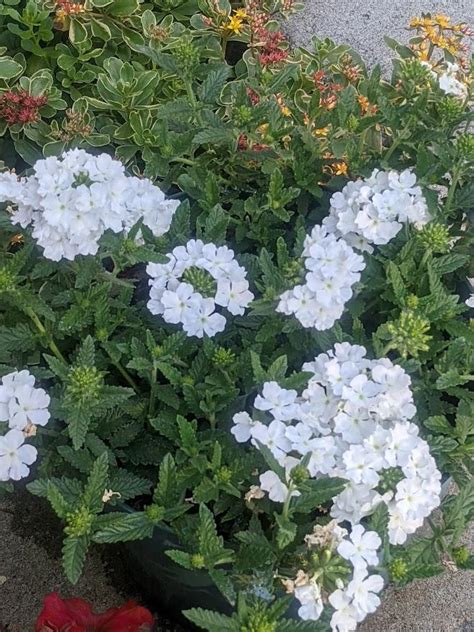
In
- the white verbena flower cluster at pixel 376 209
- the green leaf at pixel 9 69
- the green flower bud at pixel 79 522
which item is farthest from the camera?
the green leaf at pixel 9 69

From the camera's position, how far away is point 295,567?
1.19 meters

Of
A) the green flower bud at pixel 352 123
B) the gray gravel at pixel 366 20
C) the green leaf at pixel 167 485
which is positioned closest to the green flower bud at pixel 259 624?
the green leaf at pixel 167 485

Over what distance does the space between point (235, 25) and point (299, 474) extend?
146 centimetres

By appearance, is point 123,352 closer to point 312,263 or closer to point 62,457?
point 62,457

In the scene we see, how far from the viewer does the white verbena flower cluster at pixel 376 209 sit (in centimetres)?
136

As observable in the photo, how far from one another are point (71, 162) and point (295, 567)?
718 mm

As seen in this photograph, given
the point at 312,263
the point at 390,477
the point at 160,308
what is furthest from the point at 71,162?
the point at 390,477

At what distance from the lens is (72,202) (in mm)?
1222

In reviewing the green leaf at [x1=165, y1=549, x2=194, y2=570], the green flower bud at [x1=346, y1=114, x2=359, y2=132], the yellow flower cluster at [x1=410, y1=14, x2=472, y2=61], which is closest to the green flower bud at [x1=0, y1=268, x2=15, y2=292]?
the green leaf at [x1=165, y1=549, x2=194, y2=570]

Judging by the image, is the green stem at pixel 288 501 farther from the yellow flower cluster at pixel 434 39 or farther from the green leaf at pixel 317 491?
the yellow flower cluster at pixel 434 39

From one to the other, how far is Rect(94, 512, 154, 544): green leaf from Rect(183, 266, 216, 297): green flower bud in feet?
1.19

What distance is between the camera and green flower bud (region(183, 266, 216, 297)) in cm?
128

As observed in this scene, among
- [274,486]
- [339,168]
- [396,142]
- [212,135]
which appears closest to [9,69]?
[212,135]

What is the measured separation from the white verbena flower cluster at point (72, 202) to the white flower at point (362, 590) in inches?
24.4
